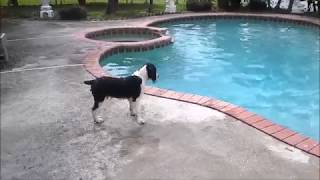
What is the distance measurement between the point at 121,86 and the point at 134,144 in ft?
2.79

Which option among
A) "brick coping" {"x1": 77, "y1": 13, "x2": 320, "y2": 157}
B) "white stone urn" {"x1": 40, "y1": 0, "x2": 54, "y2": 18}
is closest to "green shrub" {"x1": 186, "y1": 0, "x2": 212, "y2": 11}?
"brick coping" {"x1": 77, "y1": 13, "x2": 320, "y2": 157}

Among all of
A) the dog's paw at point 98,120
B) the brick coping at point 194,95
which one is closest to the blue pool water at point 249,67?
the brick coping at point 194,95

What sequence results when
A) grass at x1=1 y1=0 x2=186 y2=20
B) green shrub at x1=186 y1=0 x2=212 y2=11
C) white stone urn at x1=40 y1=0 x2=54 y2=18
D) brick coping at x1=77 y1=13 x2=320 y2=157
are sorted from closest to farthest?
brick coping at x1=77 y1=13 x2=320 y2=157 → white stone urn at x1=40 y1=0 x2=54 y2=18 → grass at x1=1 y1=0 x2=186 y2=20 → green shrub at x1=186 y1=0 x2=212 y2=11

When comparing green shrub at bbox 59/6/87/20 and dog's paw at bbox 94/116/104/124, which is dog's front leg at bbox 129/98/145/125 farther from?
Answer: green shrub at bbox 59/6/87/20

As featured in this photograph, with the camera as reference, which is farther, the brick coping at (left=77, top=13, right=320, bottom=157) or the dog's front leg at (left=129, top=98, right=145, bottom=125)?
the dog's front leg at (left=129, top=98, right=145, bottom=125)

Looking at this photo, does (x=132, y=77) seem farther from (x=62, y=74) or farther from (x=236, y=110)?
(x=62, y=74)

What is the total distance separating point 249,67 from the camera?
36.6ft

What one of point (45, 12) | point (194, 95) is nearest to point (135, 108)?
point (194, 95)

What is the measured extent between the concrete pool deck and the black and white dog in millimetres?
382

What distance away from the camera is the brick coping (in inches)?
200

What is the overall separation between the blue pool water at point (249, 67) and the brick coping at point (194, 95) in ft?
0.91

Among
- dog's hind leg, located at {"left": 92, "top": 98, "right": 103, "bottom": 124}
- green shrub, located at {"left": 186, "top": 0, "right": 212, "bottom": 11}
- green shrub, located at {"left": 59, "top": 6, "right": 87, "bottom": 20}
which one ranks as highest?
green shrub, located at {"left": 186, "top": 0, "right": 212, "bottom": 11}

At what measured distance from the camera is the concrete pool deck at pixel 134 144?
4227mm

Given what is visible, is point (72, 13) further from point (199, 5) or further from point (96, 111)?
point (96, 111)
